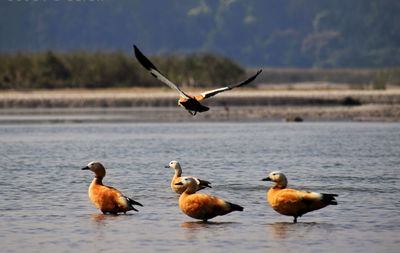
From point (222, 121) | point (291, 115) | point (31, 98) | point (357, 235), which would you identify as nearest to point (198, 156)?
point (357, 235)

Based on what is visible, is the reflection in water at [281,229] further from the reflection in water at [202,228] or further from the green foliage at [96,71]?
the green foliage at [96,71]

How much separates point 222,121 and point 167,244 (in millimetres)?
34793

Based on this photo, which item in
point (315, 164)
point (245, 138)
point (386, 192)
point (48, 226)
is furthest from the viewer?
point (245, 138)

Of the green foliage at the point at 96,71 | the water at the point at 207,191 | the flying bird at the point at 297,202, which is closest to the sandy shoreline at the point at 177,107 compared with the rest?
the green foliage at the point at 96,71

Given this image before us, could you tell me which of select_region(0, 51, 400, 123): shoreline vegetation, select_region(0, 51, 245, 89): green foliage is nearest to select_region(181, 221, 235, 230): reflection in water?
select_region(0, 51, 400, 123): shoreline vegetation

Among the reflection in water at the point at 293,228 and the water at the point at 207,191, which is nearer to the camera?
the water at the point at 207,191

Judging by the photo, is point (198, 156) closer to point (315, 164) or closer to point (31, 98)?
point (315, 164)

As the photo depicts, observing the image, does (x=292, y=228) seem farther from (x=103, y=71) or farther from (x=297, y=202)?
(x=103, y=71)

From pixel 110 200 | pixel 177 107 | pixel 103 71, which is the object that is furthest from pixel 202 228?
pixel 103 71

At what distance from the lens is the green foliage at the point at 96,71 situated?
7712 cm

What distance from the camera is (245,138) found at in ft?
118

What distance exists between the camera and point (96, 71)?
263 ft

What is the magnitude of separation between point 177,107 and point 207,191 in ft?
136

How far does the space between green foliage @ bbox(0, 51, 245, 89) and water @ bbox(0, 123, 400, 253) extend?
38.7m
